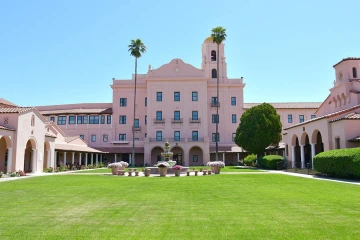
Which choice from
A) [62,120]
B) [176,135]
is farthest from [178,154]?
[62,120]

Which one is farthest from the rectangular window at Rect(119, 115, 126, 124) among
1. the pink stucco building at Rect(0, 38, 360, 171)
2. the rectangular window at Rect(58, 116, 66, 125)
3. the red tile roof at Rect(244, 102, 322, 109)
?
the red tile roof at Rect(244, 102, 322, 109)

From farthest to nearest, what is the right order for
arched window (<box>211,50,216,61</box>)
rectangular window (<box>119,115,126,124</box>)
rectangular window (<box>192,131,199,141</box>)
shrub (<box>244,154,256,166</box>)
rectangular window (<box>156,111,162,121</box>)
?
arched window (<box>211,50,216,61</box>) < rectangular window (<box>119,115,126,124</box>) < rectangular window (<box>156,111,162,121</box>) < rectangular window (<box>192,131,199,141</box>) < shrub (<box>244,154,256,166</box>)

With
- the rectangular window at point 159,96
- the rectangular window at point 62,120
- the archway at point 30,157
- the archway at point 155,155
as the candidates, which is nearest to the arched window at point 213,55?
the rectangular window at point 159,96

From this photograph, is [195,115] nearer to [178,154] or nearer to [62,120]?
[178,154]

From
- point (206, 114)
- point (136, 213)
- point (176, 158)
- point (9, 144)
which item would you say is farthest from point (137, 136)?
point (136, 213)

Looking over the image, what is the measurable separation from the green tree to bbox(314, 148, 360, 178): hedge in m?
17.9

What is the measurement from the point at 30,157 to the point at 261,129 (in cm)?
2918

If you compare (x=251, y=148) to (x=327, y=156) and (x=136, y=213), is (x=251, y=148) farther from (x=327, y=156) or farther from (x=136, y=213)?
(x=136, y=213)

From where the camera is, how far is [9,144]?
97.8 ft

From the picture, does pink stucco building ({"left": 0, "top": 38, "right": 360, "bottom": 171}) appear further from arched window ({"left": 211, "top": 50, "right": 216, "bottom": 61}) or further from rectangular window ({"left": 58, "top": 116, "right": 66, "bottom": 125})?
arched window ({"left": 211, "top": 50, "right": 216, "bottom": 61})

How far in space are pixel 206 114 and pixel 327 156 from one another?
35.9m

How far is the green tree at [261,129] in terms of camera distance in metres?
43.8

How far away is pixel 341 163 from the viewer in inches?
889

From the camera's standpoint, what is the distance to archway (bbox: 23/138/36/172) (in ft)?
112
